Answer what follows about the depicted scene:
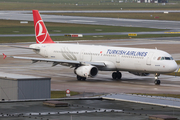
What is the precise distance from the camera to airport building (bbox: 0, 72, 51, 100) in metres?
40.2

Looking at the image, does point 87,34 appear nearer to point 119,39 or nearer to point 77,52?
point 119,39

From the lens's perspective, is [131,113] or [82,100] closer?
[131,113]

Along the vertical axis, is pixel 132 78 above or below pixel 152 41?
below

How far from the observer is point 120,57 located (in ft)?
189

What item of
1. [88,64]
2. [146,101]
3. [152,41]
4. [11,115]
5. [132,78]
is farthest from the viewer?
[152,41]

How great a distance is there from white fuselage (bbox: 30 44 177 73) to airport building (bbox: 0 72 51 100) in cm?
1772

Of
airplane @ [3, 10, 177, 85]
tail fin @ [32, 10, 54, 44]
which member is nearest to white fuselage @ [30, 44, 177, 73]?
airplane @ [3, 10, 177, 85]

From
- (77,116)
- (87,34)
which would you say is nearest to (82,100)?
(77,116)

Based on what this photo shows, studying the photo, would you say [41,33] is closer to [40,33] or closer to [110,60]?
[40,33]

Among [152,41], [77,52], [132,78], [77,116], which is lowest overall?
[77,116]

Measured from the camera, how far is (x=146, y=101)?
35.0 meters

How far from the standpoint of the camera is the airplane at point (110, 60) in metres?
54.9

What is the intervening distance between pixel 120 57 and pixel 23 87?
20.3 meters

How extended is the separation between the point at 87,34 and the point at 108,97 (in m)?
100
